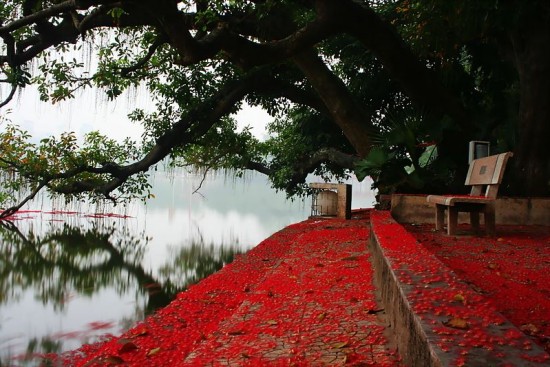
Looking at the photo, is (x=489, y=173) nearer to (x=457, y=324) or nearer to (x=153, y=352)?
(x=153, y=352)

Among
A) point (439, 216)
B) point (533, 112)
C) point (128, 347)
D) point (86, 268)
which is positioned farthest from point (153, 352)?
point (86, 268)

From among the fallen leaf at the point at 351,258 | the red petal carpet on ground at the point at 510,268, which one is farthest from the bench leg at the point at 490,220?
the fallen leaf at the point at 351,258

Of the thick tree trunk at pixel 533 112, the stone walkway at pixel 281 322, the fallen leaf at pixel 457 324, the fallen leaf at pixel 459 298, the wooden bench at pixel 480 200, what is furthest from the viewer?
the thick tree trunk at pixel 533 112

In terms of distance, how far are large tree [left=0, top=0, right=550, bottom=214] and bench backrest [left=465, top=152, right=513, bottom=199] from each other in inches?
66.4

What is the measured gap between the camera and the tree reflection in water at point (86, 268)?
1029 centimetres

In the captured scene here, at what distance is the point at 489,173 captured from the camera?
6844mm

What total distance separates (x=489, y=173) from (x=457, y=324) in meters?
5.34

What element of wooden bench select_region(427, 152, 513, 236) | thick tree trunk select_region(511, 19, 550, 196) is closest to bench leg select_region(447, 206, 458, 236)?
wooden bench select_region(427, 152, 513, 236)

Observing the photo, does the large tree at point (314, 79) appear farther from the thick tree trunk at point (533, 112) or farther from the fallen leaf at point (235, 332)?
the fallen leaf at point (235, 332)

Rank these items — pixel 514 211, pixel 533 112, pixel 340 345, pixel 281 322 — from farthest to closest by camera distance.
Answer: pixel 533 112, pixel 514 211, pixel 281 322, pixel 340 345

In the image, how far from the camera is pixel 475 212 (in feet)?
23.2

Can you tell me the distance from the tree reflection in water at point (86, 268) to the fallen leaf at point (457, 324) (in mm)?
6540

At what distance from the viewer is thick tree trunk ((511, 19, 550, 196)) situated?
8820 mm

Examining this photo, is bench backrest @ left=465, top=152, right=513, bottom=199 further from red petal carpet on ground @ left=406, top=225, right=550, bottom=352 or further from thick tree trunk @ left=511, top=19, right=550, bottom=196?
thick tree trunk @ left=511, top=19, right=550, bottom=196
